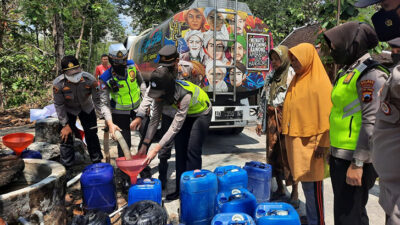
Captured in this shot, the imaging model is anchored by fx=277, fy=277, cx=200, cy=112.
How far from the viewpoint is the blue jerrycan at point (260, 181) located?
3.06m

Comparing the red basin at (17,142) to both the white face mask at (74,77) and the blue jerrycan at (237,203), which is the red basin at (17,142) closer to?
the white face mask at (74,77)

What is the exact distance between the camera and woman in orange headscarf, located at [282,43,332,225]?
2.45 metres

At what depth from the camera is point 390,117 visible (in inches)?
50.1

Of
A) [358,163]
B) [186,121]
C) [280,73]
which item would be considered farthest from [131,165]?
[280,73]

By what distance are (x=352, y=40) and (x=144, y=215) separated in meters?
1.96

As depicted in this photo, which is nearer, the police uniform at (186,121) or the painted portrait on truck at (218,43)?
the police uniform at (186,121)

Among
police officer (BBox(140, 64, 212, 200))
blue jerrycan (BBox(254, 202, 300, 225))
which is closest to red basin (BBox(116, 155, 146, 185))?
police officer (BBox(140, 64, 212, 200))

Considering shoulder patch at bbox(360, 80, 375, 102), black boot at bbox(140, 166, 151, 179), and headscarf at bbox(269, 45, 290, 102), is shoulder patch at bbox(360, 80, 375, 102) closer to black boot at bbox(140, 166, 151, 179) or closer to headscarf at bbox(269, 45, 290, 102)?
headscarf at bbox(269, 45, 290, 102)

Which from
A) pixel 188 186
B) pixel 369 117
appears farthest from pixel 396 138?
pixel 188 186

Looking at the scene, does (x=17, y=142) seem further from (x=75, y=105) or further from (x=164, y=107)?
(x=164, y=107)

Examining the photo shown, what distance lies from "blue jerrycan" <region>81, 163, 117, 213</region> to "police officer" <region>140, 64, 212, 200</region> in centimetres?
48

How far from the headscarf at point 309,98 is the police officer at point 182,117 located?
1.01 meters

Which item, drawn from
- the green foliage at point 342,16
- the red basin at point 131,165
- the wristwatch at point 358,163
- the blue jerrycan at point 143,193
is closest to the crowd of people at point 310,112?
the wristwatch at point 358,163

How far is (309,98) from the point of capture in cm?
248
